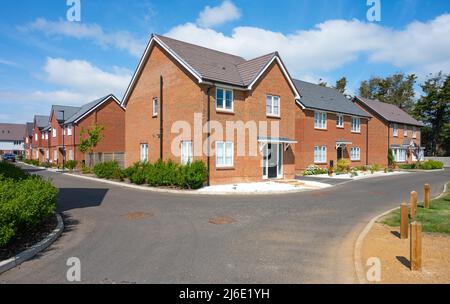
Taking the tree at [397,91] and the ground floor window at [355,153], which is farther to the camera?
the tree at [397,91]

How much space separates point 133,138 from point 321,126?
1724 cm

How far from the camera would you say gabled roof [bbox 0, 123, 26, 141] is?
9538cm

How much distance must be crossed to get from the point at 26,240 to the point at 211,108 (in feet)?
43.0

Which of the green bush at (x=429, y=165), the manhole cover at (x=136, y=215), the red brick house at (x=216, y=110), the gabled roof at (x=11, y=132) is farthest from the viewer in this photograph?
the gabled roof at (x=11, y=132)

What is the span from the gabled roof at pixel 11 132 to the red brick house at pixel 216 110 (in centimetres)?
9093

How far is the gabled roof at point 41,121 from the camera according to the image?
187 feet

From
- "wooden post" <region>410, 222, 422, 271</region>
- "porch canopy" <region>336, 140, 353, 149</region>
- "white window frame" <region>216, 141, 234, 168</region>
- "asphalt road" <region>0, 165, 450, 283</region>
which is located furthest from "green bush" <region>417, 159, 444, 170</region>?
"wooden post" <region>410, 222, 422, 271</region>

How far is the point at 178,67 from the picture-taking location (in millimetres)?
20688

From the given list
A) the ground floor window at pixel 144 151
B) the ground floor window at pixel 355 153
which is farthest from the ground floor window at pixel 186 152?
the ground floor window at pixel 355 153

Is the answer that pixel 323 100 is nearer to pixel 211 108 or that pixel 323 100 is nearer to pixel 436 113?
pixel 211 108

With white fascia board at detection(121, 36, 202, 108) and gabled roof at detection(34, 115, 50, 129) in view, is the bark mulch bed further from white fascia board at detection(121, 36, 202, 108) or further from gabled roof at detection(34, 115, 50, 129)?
gabled roof at detection(34, 115, 50, 129)

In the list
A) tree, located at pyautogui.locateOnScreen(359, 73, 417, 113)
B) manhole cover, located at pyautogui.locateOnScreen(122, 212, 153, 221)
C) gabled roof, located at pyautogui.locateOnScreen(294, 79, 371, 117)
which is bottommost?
manhole cover, located at pyautogui.locateOnScreen(122, 212, 153, 221)

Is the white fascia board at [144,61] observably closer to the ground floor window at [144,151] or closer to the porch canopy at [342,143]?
the ground floor window at [144,151]
